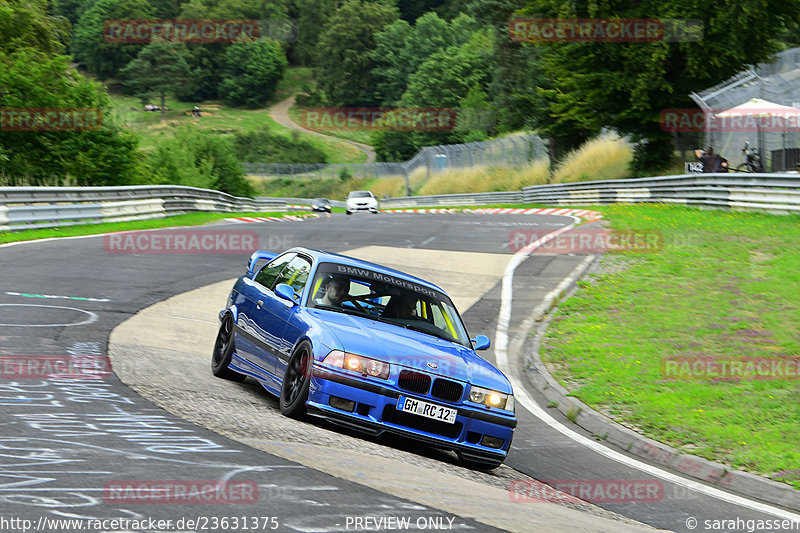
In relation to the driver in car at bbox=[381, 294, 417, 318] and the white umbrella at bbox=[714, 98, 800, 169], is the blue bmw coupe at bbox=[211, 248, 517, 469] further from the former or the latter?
the white umbrella at bbox=[714, 98, 800, 169]

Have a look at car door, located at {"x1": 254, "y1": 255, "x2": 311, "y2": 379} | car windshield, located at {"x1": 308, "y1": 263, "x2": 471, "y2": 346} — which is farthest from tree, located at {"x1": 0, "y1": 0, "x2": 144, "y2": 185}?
car windshield, located at {"x1": 308, "y1": 263, "x2": 471, "y2": 346}

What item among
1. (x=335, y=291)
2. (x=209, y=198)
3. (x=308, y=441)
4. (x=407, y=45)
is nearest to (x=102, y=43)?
(x=407, y=45)

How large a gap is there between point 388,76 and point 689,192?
396 feet

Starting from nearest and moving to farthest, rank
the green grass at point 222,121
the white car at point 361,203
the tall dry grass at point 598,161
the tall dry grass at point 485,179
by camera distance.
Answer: the tall dry grass at point 598,161
the white car at point 361,203
the tall dry grass at point 485,179
the green grass at point 222,121

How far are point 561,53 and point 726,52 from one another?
770cm

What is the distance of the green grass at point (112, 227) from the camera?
2122 centimetres

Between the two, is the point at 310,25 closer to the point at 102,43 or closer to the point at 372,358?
the point at 102,43

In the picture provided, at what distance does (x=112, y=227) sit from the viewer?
25453 millimetres

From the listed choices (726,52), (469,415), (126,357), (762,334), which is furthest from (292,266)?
(726,52)

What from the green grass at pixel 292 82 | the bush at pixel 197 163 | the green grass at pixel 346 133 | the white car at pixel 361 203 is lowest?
the white car at pixel 361 203

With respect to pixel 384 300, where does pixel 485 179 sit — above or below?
above

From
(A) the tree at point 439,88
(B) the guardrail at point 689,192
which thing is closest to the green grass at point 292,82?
(A) the tree at point 439,88

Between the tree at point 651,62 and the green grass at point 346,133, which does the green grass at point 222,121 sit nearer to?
the green grass at point 346,133

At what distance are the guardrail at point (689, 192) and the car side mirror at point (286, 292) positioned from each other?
59.5ft
